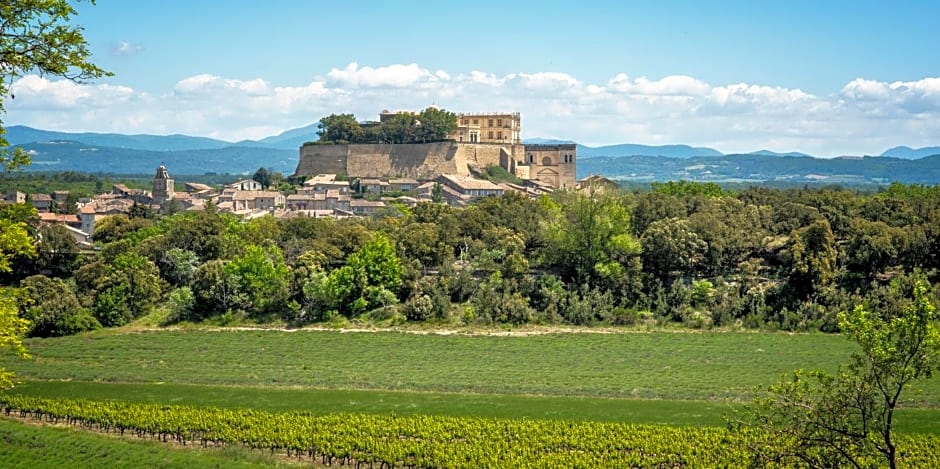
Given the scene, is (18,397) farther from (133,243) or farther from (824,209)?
(824,209)

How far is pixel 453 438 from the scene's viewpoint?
84.2ft

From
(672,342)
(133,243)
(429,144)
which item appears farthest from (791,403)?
(429,144)

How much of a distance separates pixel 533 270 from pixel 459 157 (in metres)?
41.4

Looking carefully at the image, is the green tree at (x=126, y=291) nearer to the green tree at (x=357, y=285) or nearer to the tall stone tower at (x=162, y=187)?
the green tree at (x=357, y=285)

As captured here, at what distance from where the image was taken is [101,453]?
2453 centimetres

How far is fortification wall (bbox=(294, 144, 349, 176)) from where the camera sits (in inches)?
3688

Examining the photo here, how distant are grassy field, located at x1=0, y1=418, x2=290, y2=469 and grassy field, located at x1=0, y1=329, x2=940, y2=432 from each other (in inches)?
159

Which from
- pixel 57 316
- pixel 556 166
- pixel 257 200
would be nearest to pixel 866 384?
pixel 57 316

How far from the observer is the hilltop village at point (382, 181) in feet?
259

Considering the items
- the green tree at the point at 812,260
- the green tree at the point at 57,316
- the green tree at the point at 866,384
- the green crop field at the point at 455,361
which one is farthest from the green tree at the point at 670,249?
the green tree at the point at 866,384

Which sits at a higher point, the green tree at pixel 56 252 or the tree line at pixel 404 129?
the tree line at pixel 404 129

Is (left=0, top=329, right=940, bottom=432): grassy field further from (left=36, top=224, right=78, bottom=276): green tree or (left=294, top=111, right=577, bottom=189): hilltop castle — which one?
(left=294, top=111, right=577, bottom=189): hilltop castle

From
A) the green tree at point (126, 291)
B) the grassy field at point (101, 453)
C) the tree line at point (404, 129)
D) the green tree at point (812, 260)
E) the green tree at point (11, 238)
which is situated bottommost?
the grassy field at point (101, 453)

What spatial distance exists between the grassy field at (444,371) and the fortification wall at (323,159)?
51688mm
